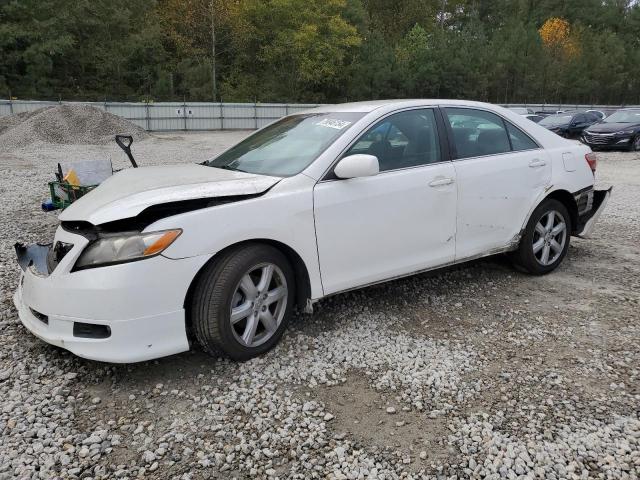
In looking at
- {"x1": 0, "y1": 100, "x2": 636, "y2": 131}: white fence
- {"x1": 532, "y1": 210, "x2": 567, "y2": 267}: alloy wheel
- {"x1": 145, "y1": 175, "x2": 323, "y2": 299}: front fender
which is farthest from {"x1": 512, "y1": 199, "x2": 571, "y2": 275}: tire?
{"x1": 0, "y1": 100, "x2": 636, "y2": 131}: white fence

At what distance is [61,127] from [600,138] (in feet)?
67.0

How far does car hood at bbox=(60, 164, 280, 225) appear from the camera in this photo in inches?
119

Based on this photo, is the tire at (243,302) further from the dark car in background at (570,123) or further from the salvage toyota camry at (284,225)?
the dark car in background at (570,123)

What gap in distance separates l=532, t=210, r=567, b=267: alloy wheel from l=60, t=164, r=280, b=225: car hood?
2636mm

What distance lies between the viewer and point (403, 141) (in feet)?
13.1

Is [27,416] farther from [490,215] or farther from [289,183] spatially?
[490,215]

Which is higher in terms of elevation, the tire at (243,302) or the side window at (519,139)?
the side window at (519,139)

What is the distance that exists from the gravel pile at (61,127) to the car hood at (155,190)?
17962mm

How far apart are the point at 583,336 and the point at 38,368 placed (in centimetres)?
359

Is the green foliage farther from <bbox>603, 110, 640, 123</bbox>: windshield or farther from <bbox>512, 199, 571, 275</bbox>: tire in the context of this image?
<bbox>512, 199, 571, 275</bbox>: tire

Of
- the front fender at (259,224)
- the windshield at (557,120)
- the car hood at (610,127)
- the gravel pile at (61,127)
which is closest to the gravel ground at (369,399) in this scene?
the front fender at (259,224)

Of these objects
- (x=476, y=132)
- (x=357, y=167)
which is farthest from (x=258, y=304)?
(x=476, y=132)

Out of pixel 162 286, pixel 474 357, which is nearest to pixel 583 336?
pixel 474 357

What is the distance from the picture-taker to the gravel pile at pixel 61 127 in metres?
20.0
